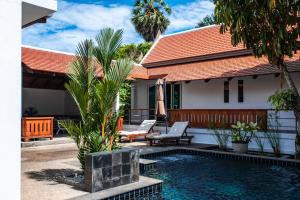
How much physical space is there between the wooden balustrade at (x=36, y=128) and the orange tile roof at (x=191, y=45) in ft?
33.6

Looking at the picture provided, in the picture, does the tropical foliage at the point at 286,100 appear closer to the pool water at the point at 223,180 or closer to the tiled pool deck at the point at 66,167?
the tiled pool deck at the point at 66,167

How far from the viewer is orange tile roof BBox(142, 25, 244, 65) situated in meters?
20.1

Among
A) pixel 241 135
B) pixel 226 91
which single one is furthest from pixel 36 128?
pixel 226 91

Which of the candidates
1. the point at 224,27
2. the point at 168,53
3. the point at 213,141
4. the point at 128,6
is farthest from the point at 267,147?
the point at 128,6

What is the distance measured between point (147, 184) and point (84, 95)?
2.70 metres

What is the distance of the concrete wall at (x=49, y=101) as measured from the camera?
76.6ft

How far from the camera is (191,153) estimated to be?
543 inches

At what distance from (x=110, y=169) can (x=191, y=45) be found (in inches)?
645

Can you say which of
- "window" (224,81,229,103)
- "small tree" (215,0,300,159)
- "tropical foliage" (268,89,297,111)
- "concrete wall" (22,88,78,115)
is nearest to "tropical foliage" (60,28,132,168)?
"small tree" (215,0,300,159)

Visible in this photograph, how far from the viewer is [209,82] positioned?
779 inches
